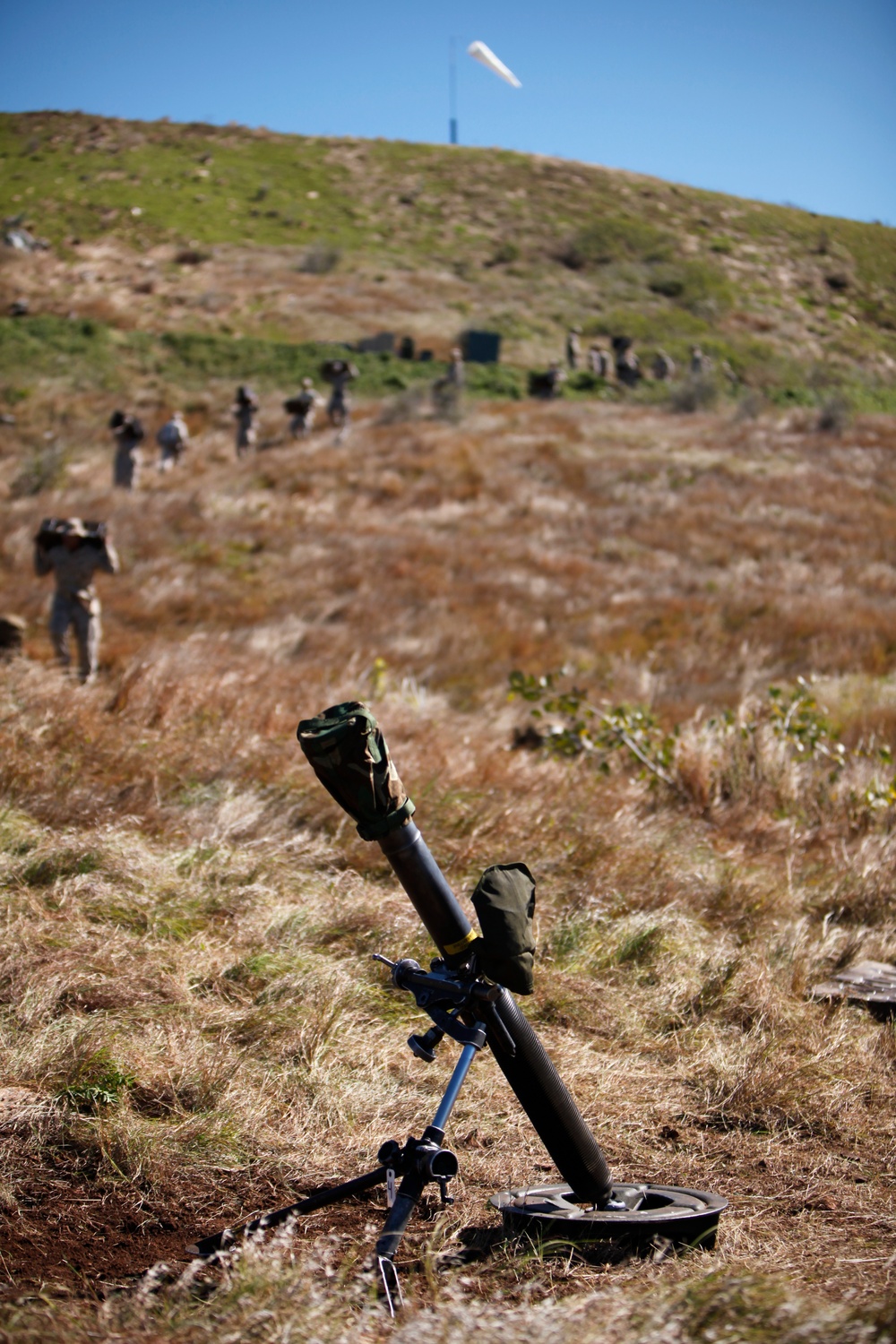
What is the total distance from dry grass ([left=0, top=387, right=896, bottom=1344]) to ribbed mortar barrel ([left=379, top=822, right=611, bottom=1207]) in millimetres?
252

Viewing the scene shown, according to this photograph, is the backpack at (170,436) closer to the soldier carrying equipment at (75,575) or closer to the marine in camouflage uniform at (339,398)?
the marine in camouflage uniform at (339,398)

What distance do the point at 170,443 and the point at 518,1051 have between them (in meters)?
21.1

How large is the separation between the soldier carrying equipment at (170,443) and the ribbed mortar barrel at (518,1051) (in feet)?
67.6

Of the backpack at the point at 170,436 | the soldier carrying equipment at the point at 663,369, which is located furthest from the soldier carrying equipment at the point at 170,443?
the soldier carrying equipment at the point at 663,369

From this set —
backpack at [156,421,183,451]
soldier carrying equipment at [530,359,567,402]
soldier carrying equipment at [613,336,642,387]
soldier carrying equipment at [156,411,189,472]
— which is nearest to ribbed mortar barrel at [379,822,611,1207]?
soldier carrying equipment at [156,411,189,472]

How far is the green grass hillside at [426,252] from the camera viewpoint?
136ft

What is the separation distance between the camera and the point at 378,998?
3990mm

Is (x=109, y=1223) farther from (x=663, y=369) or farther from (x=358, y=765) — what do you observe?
(x=663, y=369)

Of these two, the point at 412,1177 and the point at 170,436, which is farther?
the point at 170,436

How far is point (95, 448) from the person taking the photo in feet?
72.8

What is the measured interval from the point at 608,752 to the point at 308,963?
153 inches

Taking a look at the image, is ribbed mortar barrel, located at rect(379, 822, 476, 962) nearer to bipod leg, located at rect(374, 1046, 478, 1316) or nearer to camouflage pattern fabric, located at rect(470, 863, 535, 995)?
camouflage pattern fabric, located at rect(470, 863, 535, 995)

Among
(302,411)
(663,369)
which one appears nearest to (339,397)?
(302,411)

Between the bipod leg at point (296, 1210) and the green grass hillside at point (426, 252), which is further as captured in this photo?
the green grass hillside at point (426, 252)
